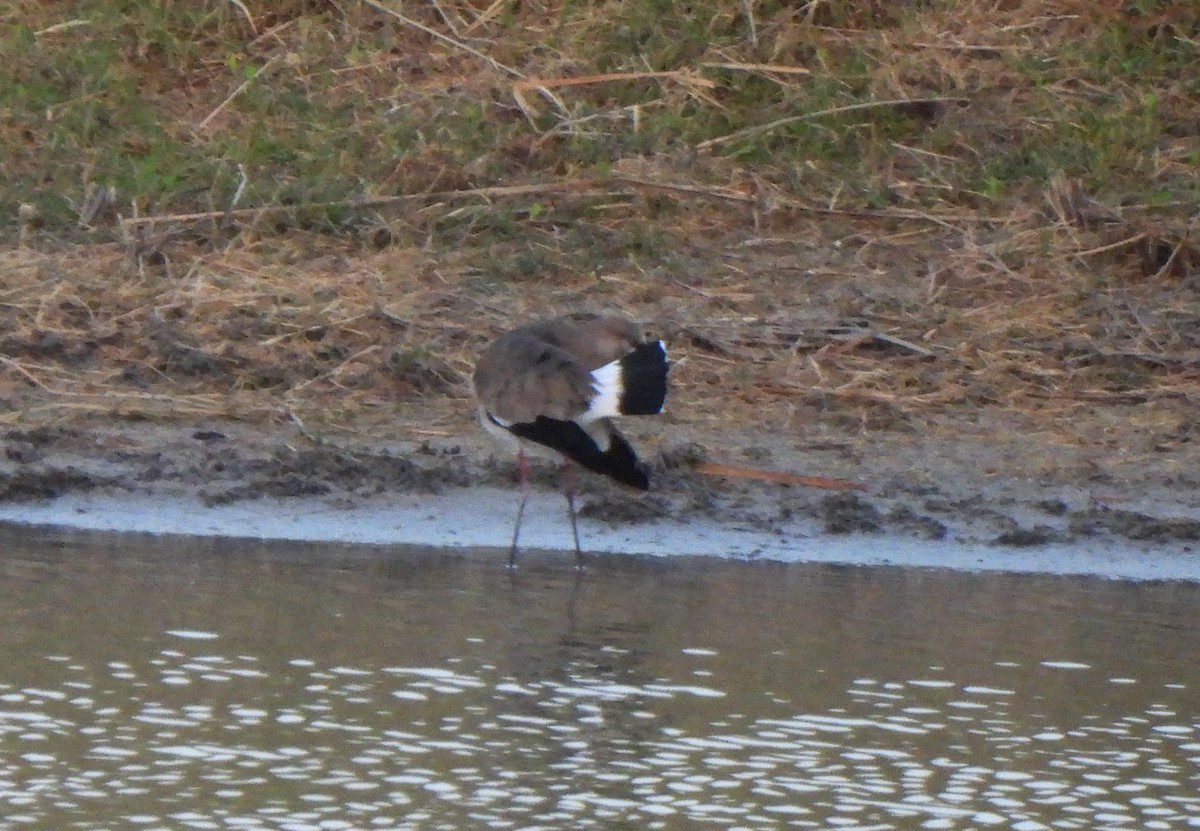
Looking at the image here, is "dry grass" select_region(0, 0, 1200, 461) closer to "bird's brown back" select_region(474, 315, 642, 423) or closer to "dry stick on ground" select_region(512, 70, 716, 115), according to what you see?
"dry stick on ground" select_region(512, 70, 716, 115)

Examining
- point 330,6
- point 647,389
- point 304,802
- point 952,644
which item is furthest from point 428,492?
point 330,6

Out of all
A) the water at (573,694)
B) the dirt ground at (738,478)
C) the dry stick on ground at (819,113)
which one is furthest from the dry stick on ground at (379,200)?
the water at (573,694)

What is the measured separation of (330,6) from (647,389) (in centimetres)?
618

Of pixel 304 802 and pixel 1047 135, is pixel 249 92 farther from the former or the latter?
pixel 304 802

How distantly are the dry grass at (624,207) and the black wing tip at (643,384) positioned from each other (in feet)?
5.58

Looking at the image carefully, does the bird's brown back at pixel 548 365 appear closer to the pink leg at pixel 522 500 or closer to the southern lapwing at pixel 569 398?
the southern lapwing at pixel 569 398

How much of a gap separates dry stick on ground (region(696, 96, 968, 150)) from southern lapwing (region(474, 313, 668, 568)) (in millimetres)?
3785

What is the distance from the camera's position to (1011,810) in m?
4.61

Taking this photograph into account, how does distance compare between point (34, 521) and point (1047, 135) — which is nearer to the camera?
point (34, 521)

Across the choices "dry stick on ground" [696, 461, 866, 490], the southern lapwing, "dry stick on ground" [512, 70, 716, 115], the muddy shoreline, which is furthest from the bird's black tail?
"dry stick on ground" [512, 70, 716, 115]

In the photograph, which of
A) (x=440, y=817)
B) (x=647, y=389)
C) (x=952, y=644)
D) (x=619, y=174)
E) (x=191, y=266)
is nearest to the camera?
(x=440, y=817)

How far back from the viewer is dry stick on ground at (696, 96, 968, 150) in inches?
428

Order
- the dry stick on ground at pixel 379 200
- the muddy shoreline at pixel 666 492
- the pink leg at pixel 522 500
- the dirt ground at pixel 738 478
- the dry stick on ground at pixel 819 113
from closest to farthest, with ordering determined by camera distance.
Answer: the pink leg at pixel 522 500 < the muddy shoreline at pixel 666 492 < the dirt ground at pixel 738 478 < the dry stick on ground at pixel 379 200 < the dry stick on ground at pixel 819 113

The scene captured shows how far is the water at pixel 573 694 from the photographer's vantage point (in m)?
4.60
